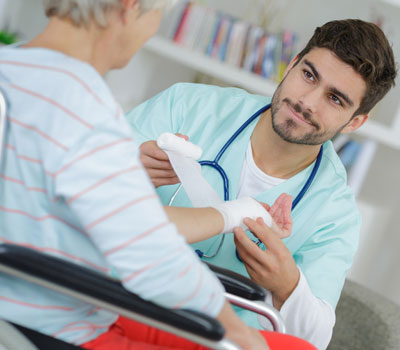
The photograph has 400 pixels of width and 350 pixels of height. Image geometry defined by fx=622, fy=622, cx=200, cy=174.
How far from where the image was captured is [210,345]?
0.84 metres

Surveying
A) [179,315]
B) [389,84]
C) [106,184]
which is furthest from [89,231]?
[389,84]

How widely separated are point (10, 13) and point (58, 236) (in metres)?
2.32

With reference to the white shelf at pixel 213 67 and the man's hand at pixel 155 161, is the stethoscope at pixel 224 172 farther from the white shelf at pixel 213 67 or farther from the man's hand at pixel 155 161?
the white shelf at pixel 213 67

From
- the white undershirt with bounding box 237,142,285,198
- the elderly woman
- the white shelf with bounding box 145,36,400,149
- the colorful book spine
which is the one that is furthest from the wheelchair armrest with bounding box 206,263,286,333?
the colorful book spine

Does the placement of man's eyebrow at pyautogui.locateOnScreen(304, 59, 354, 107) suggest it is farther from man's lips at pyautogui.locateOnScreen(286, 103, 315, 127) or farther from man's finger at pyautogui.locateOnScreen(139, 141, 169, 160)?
man's finger at pyautogui.locateOnScreen(139, 141, 169, 160)

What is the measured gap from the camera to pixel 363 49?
4.96ft

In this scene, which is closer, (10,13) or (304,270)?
(304,270)

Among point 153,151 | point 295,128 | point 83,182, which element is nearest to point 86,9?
point 83,182

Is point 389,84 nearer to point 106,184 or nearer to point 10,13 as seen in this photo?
point 106,184

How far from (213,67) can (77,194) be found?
6.39ft

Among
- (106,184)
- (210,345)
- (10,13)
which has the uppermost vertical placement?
(106,184)

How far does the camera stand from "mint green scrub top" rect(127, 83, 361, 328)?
1.47m

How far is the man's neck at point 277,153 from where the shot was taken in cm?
158

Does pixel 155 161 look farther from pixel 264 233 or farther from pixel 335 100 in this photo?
pixel 335 100
